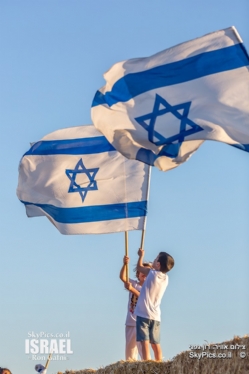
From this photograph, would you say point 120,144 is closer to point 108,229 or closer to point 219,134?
point 219,134

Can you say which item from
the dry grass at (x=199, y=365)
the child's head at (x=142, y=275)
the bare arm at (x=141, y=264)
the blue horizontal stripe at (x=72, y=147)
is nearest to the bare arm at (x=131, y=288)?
the child's head at (x=142, y=275)

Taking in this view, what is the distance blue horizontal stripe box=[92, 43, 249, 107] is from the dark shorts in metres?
4.00

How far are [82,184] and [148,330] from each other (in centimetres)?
560

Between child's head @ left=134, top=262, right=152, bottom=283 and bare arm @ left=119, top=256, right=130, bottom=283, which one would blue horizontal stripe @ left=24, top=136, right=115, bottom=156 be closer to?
bare arm @ left=119, top=256, right=130, bottom=283

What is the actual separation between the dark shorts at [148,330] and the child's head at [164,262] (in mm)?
953

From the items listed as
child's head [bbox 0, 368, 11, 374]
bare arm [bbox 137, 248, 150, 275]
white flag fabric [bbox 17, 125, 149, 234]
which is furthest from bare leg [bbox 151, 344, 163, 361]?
white flag fabric [bbox 17, 125, 149, 234]

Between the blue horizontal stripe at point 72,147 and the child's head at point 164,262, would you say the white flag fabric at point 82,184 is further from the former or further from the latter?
the child's head at point 164,262

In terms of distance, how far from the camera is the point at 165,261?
51.9 feet

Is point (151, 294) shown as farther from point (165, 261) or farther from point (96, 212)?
point (96, 212)

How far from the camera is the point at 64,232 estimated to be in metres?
20.7

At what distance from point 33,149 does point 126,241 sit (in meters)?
4.17

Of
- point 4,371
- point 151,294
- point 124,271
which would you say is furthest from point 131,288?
point 4,371

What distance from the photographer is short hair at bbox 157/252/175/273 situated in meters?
15.8

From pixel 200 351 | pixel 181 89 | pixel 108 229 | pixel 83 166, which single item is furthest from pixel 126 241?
pixel 200 351
